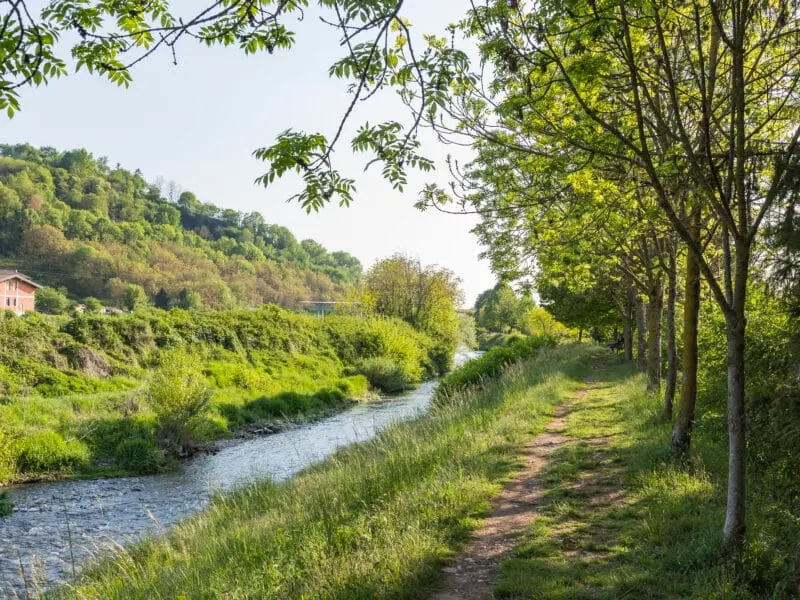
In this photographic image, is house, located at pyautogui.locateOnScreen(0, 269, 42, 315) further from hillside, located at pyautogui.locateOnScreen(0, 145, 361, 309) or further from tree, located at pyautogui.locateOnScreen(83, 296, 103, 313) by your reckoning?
hillside, located at pyautogui.locateOnScreen(0, 145, 361, 309)

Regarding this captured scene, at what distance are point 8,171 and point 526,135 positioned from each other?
113 meters

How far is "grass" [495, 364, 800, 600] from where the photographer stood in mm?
4410

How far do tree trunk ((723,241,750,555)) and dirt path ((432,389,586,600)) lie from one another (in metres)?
1.98

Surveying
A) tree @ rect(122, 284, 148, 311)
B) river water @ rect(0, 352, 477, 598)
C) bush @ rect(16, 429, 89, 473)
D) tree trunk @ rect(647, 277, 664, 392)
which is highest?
tree @ rect(122, 284, 148, 311)

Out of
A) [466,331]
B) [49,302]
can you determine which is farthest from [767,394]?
[49,302]

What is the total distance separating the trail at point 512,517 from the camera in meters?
5.00

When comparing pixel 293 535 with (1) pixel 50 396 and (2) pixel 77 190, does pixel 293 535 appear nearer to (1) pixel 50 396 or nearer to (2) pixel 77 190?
(1) pixel 50 396

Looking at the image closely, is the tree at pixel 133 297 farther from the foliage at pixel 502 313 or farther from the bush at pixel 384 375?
the bush at pixel 384 375

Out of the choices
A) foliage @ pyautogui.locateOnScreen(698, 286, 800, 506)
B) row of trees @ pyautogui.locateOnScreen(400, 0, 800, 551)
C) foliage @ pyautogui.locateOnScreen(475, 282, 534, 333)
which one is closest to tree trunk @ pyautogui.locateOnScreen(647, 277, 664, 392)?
row of trees @ pyautogui.locateOnScreen(400, 0, 800, 551)

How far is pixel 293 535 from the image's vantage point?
609cm

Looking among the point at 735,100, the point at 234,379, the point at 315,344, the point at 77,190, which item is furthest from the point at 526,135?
the point at 77,190

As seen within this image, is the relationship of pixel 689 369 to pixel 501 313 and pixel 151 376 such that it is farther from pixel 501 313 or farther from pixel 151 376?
pixel 501 313

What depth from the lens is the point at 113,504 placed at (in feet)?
45.1

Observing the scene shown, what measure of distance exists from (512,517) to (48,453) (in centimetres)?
1503
